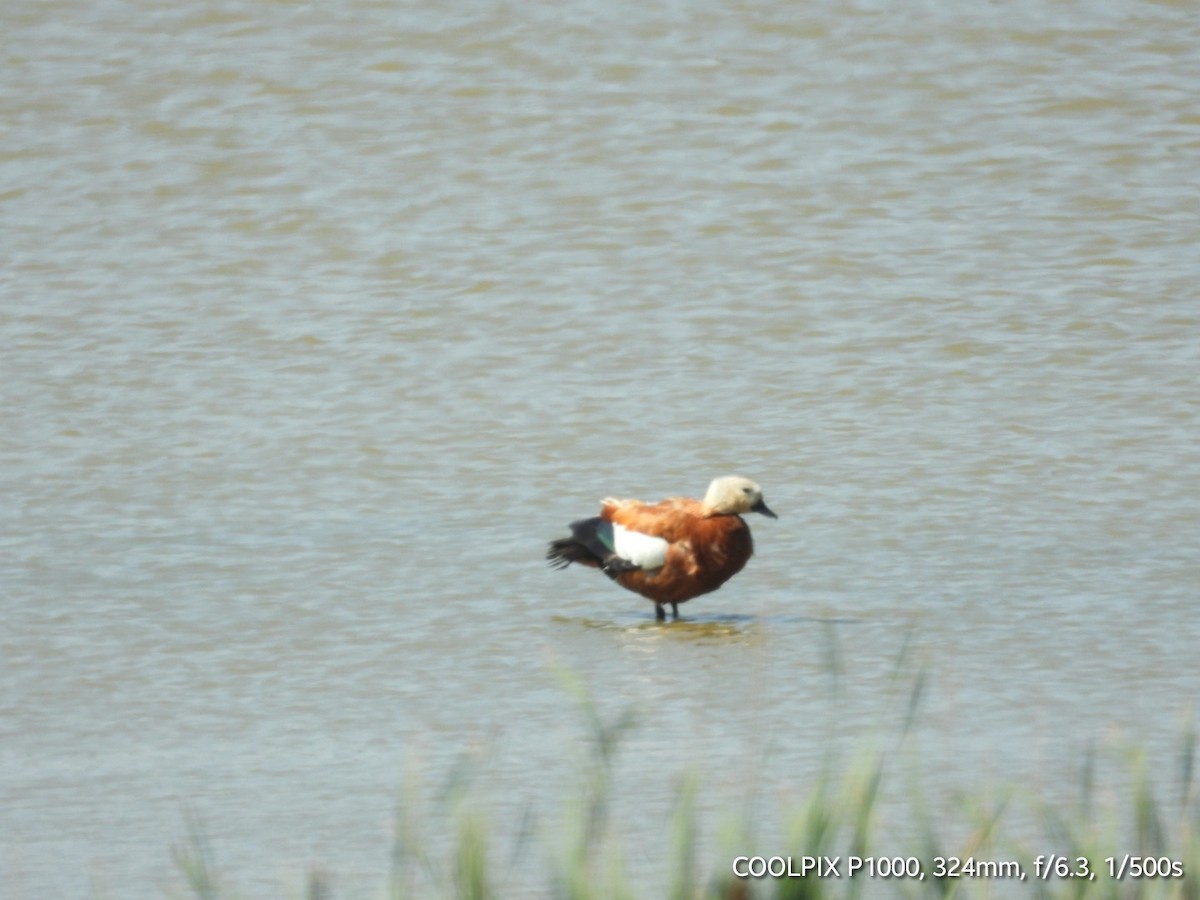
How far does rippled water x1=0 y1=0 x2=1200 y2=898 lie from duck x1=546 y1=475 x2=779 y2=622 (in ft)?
0.52

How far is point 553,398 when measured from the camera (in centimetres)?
991

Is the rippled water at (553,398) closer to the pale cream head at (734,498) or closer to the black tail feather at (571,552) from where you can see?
the black tail feather at (571,552)

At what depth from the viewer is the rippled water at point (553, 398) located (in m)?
5.75

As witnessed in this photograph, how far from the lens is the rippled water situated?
575 centimetres

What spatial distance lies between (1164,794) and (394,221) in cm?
797

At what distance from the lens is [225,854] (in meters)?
4.87

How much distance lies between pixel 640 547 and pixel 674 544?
12 centimetres

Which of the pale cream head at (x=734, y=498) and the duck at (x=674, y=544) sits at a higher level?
the pale cream head at (x=734, y=498)

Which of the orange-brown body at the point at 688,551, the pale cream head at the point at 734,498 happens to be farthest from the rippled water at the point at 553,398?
the pale cream head at the point at 734,498

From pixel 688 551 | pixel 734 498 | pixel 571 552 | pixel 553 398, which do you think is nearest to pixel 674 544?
pixel 688 551

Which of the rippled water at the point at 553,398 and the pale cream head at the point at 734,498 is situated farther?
the pale cream head at the point at 734,498

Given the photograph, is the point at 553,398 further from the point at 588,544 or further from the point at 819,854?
the point at 819,854

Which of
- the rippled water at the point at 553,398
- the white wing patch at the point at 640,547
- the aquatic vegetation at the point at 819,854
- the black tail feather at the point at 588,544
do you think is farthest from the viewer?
the black tail feather at the point at 588,544

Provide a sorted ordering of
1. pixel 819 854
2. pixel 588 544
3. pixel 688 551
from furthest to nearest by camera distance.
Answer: pixel 588 544 → pixel 688 551 → pixel 819 854
